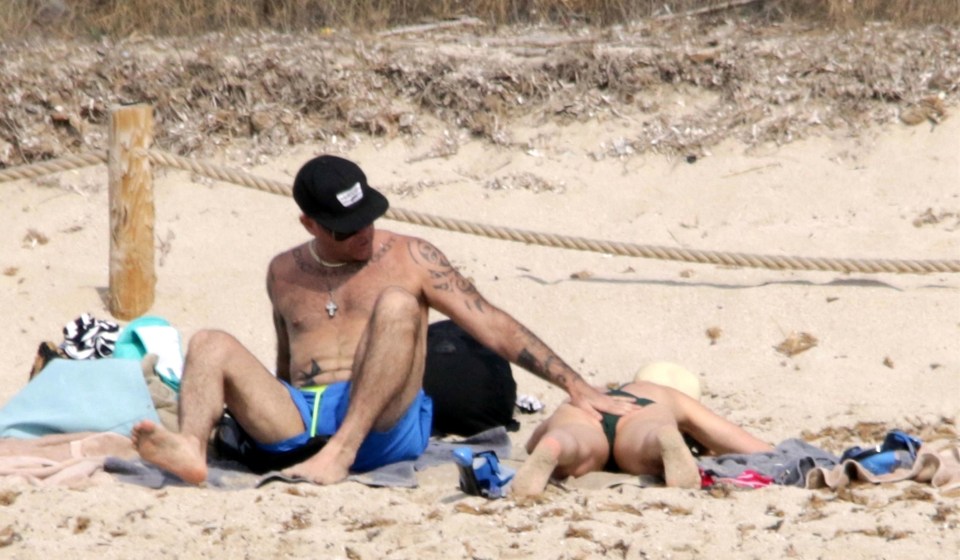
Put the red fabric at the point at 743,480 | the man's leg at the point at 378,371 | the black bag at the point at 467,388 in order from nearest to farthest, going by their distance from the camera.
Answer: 1. the red fabric at the point at 743,480
2. the man's leg at the point at 378,371
3. the black bag at the point at 467,388

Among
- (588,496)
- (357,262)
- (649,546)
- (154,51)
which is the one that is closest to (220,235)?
(154,51)

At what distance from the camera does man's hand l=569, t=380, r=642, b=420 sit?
15.7ft

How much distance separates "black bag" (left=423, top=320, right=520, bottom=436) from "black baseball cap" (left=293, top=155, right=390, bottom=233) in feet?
3.34

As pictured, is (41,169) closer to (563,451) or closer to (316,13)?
(563,451)

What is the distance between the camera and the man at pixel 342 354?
4.70 m

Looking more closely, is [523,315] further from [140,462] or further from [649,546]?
[649,546]

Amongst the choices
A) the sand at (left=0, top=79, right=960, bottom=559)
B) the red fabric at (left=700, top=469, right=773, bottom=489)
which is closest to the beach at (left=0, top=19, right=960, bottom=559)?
the sand at (left=0, top=79, right=960, bottom=559)

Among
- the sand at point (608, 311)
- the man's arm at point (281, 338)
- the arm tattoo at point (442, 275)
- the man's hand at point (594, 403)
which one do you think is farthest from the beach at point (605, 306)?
the man's arm at point (281, 338)

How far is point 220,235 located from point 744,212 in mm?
2844

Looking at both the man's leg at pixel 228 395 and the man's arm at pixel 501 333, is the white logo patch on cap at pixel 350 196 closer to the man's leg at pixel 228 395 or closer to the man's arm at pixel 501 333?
the man's arm at pixel 501 333

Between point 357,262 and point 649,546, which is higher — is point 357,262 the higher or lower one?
the higher one

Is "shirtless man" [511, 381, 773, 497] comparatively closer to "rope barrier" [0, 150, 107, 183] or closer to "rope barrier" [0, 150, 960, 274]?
"rope barrier" [0, 150, 960, 274]

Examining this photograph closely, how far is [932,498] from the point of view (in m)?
4.20

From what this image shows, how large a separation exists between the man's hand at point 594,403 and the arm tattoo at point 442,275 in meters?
0.42
